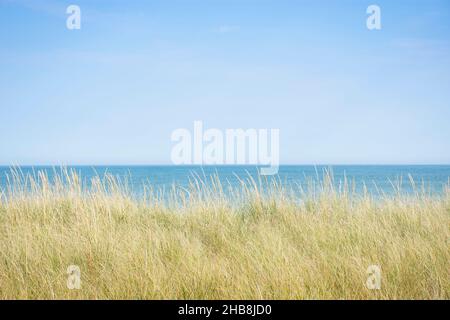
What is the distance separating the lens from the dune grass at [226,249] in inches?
113

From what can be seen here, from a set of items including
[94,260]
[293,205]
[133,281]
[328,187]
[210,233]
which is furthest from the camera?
[328,187]

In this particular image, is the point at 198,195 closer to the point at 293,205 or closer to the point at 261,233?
the point at 293,205

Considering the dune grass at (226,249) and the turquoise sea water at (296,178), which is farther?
the turquoise sea water at (296,178)

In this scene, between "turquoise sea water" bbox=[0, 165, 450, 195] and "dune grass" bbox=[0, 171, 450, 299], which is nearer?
"dune grass" bbox=[0, 171, 450, 299]

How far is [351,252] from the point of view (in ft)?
11.7

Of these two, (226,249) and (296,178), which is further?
A: (296,178)

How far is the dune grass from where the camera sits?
2.88m

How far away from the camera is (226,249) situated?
12.5 feet

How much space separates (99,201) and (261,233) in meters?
2.72

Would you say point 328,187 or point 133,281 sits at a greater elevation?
point 328,187
